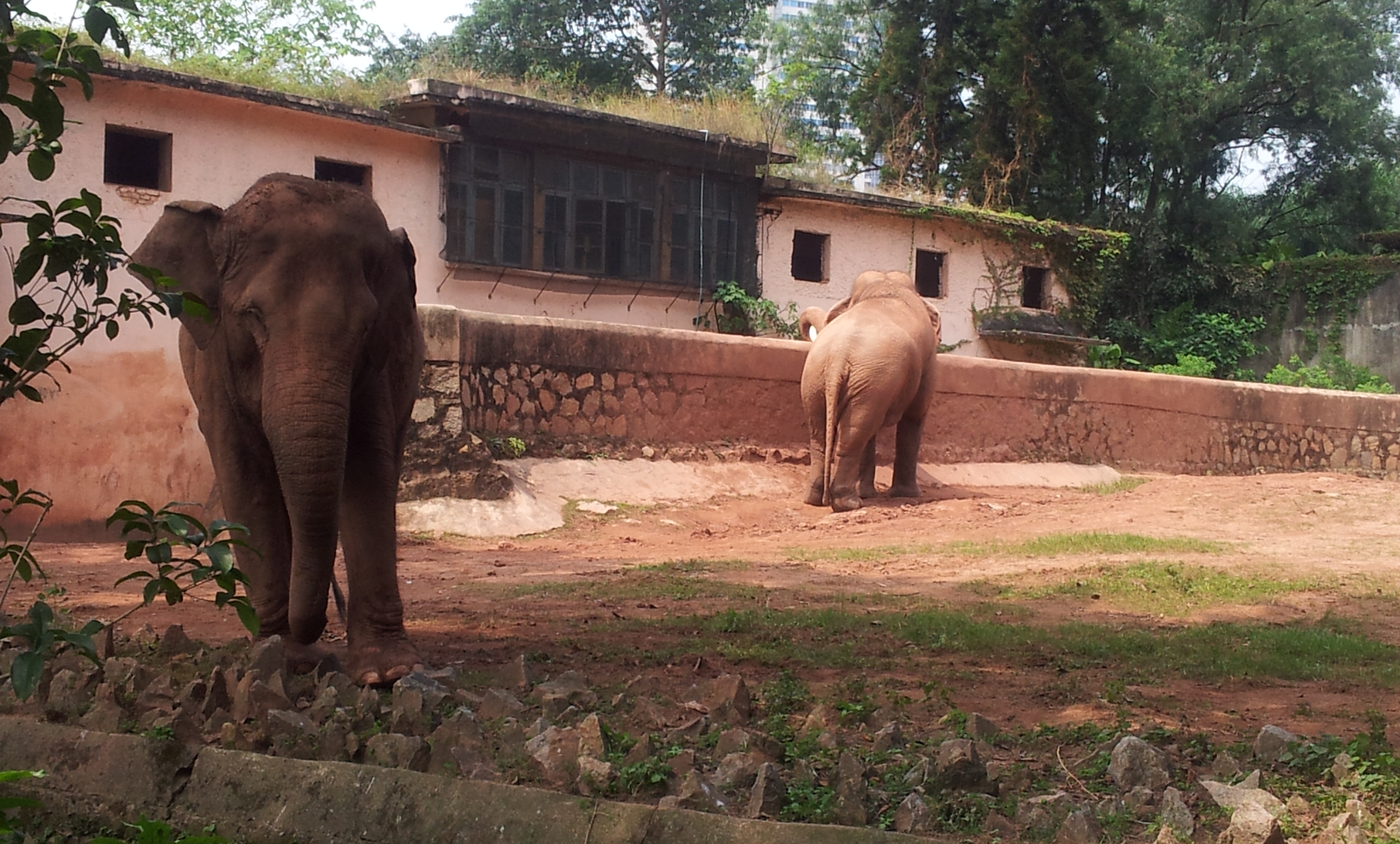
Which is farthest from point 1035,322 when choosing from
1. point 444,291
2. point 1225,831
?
point 1225,831

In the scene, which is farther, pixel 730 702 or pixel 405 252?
pixel 405 252

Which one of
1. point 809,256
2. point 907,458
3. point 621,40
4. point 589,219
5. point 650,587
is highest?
point 621,40

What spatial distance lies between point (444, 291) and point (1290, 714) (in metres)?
15.9

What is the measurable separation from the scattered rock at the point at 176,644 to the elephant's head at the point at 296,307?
74 cm

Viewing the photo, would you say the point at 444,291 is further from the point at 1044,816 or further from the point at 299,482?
the point at 1044,816

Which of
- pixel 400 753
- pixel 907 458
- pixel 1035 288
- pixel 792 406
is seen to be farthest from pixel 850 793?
pixel 1035 288

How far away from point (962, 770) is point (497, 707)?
154 centimetres

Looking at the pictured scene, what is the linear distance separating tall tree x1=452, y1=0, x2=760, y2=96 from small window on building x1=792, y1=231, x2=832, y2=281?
13275 mm

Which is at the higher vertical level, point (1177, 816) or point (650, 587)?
point (1177, 816)

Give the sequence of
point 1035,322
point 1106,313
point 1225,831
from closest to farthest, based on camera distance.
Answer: point 1225,831 → point 1035,322 → point 1106,313

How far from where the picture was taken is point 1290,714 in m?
4.77

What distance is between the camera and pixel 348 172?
18.7 metres

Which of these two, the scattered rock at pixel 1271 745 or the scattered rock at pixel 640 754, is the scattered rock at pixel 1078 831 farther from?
the scattered rock at pixel 640 754

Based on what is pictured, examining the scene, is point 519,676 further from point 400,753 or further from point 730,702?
point 400,753
